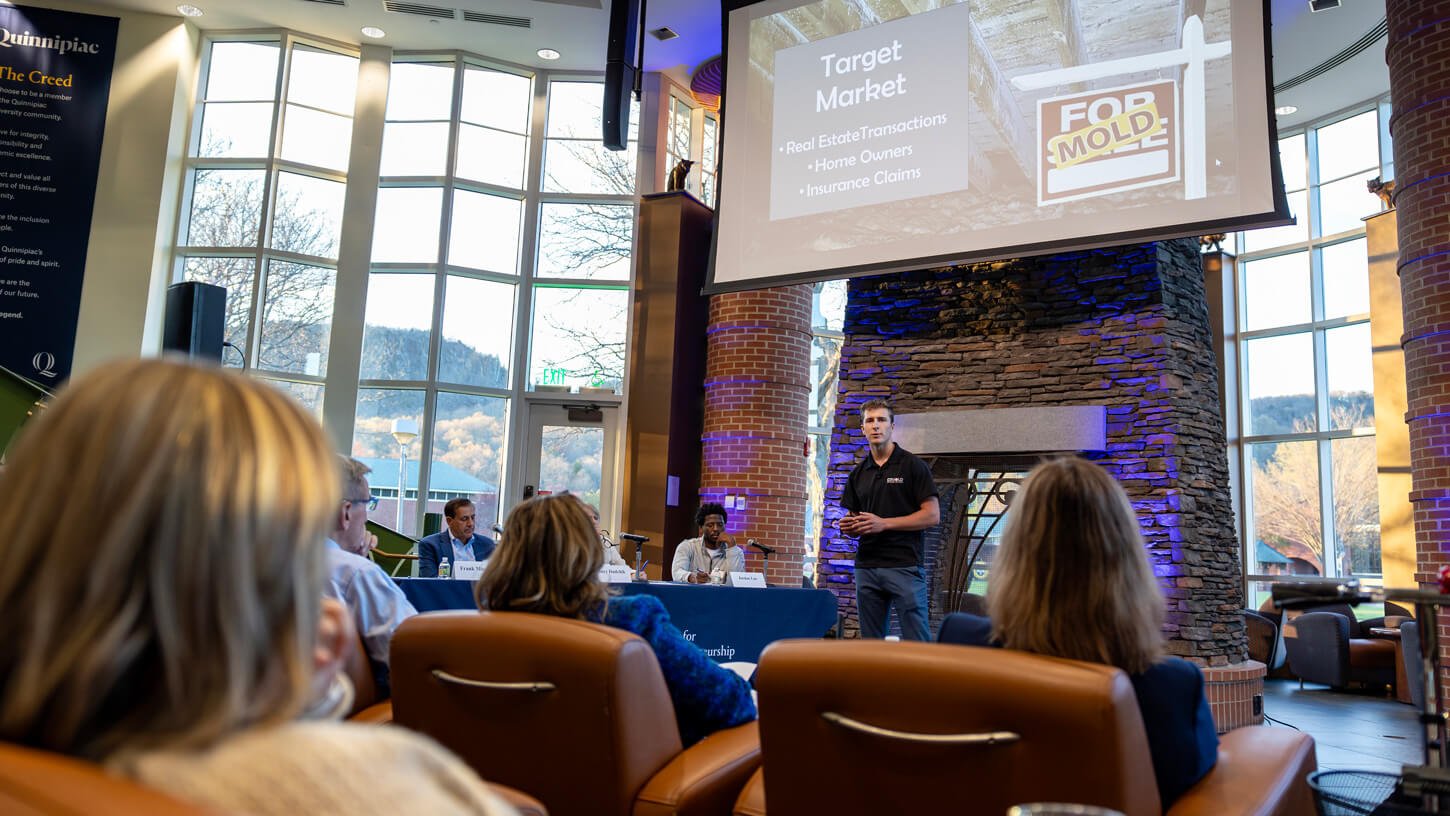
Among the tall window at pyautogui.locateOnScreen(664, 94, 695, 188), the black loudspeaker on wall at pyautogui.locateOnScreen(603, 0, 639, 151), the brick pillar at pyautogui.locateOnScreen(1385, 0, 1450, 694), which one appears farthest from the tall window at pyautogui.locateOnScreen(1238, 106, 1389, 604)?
the black loudspeaker on wall at pyautogui.locateOnScreen(603, 0, 639, 151)

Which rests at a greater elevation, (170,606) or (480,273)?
(480,273)

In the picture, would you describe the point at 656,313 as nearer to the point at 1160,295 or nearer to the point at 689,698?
the point at 1160,295

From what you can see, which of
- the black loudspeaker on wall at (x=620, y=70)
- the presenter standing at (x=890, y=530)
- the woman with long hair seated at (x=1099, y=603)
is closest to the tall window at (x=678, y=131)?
the black loudspeaker on wall at (x=620, y=70)

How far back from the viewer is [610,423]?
934cm

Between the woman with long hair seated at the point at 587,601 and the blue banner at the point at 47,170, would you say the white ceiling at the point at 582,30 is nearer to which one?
the blue banner at the point at 47,170

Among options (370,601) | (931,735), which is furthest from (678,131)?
(931,735)

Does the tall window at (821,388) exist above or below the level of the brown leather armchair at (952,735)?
above

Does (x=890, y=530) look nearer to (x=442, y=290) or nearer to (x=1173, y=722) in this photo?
(x=1173, y=722)

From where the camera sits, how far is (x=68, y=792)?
0.52 metres

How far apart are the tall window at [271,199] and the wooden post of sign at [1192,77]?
732 centimetres

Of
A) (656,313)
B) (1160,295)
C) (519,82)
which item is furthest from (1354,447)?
(519,82)

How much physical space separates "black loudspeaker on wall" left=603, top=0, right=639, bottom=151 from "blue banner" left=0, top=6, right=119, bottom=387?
5.42 metres

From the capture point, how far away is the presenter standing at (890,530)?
15.8ft

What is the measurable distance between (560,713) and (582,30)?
28.0 feet
